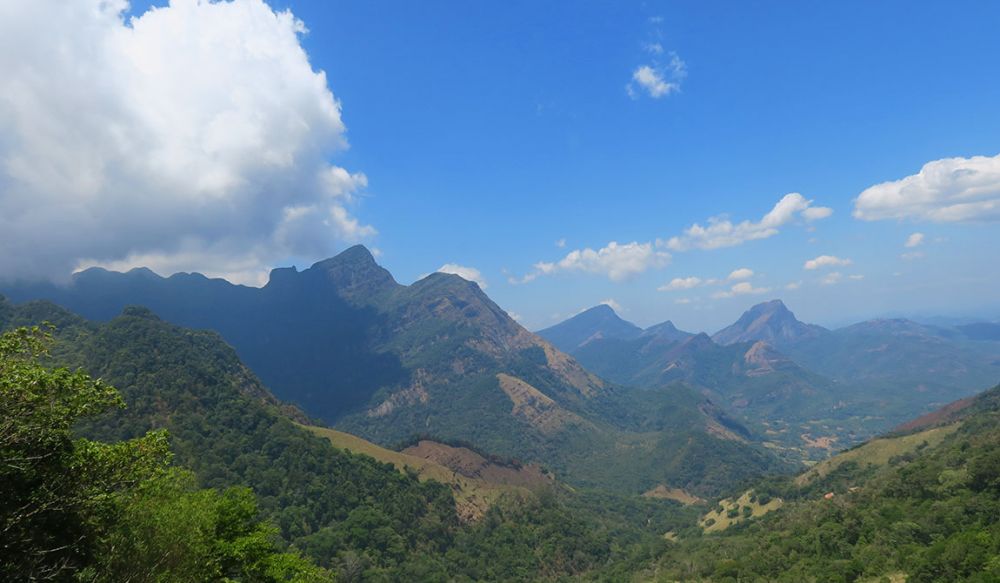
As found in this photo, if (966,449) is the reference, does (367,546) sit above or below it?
below

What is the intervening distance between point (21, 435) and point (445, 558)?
155 meters

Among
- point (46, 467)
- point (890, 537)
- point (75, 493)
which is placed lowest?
point (890, 537)

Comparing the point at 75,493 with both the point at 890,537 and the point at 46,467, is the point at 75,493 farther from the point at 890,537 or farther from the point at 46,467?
the point at 890,537

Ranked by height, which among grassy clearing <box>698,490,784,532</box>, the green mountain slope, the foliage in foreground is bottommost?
grassy clearing <box>698,490,784,532</box>

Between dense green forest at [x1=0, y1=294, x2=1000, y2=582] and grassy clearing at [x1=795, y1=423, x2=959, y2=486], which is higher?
dense green forest at [x1=0, y1=294, x2=1000, y2=582]

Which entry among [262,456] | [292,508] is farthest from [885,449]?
[262,456]

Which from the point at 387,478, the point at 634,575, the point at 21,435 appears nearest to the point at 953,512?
the point at 634,575

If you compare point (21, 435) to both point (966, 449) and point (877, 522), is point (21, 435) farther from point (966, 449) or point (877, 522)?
point (966, 449)

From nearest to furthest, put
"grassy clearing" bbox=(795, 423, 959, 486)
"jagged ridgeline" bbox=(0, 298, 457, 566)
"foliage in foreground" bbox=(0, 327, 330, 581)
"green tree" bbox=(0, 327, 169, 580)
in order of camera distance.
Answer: "green tree" bbox=(0, 327, 169, 580) < "foliage in foreground" bbox=(0, 327, 330, 581) < "jagged ridgeline" bbox=(0, 298, 457, 566) < "grassy clearing" bbox=(795, 423, 959, 486)

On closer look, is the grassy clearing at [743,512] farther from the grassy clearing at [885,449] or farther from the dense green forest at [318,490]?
the dense green forest at [318,490]

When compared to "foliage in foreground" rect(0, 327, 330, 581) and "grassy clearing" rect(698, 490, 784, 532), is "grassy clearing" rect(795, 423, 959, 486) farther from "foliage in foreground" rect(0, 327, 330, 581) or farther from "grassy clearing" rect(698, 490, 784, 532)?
"foliage in foreground" rect(0, 327, 330, 581)

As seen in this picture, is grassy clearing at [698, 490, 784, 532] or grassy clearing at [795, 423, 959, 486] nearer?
grassy clearing at [795, 423, 959, 486]

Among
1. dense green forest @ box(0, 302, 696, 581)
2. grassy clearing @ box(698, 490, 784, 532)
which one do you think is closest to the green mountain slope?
grassy clearing @ box(698, 490, 784, 532)

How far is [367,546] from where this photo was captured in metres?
140
